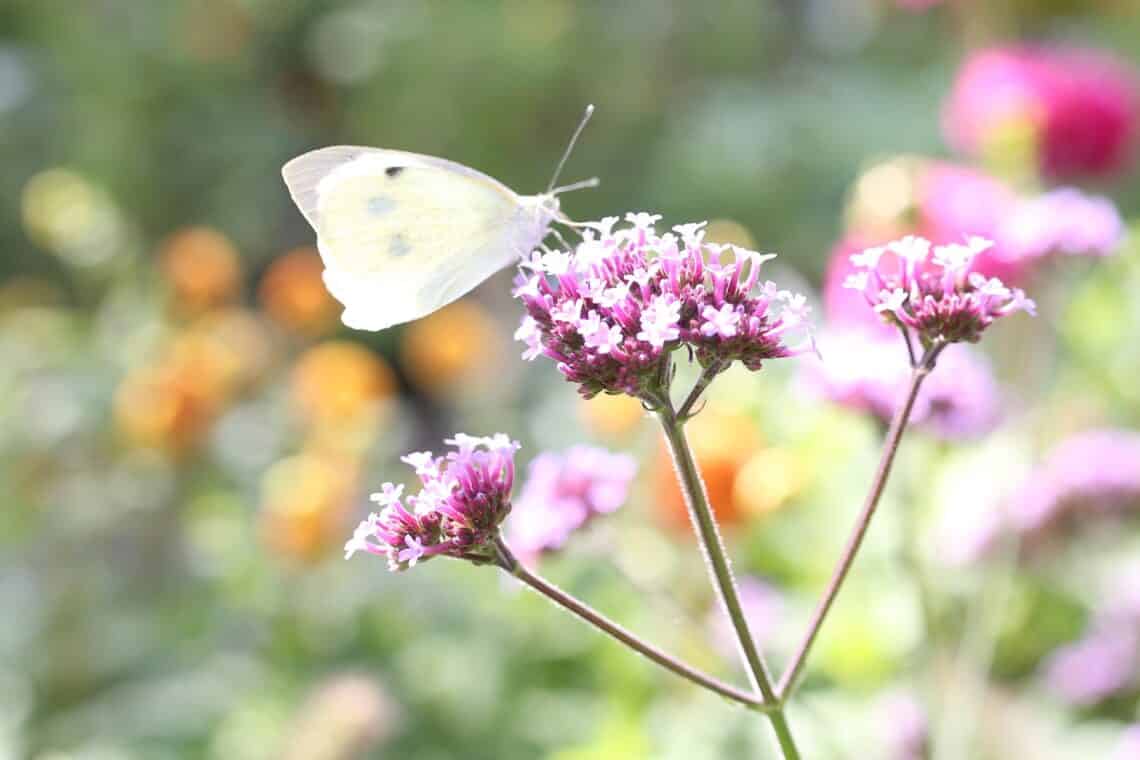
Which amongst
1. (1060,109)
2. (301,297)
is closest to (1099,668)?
(1060,109)

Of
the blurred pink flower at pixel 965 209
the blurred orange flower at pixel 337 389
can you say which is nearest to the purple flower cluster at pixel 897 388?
the blurred pink flower at pixel 965 209

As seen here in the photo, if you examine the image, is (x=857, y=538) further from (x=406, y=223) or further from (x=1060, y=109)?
(x=1060, y=109)

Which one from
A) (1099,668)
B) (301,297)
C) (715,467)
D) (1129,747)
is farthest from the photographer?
(301,297)

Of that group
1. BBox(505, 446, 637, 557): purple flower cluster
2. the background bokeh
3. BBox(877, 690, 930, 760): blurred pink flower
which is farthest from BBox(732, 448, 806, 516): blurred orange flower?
BBox(505, 446, 637, 557): purple flower cluster

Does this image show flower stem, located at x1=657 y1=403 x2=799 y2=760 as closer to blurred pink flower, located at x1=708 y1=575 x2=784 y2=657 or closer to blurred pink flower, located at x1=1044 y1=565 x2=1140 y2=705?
blurred pink flower, located at x1=708 y1=575 x2=784 y2=657

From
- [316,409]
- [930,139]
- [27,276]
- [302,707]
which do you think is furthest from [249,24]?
[302,707]

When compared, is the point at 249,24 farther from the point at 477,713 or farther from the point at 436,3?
the point at 477,713
